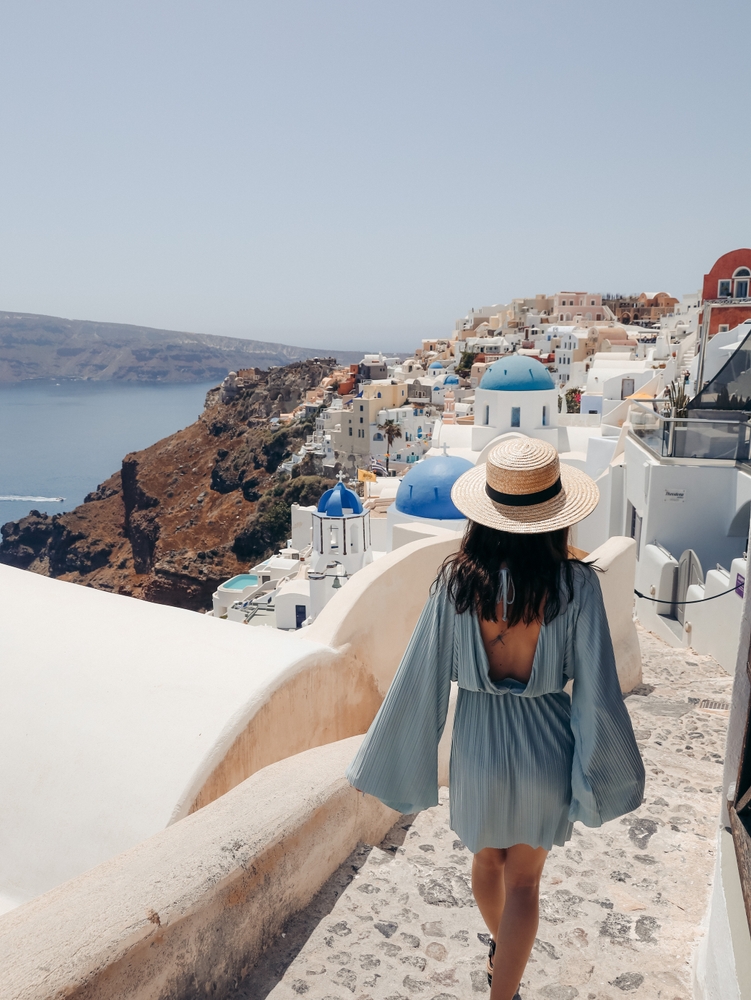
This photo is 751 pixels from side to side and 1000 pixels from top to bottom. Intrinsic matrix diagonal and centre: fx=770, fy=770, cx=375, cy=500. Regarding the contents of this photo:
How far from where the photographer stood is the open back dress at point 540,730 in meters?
1.84

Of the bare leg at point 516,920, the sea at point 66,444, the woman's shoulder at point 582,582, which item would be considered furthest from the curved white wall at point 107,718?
the sea at point 66,444

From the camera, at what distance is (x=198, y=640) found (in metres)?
3.76

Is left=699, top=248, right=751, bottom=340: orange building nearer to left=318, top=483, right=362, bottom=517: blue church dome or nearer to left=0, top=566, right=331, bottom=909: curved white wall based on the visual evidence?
left=318, top=483, right=362, bottom=517: blue church dome

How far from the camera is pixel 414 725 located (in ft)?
6.42

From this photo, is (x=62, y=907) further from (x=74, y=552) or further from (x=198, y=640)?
(x=74, y=552)

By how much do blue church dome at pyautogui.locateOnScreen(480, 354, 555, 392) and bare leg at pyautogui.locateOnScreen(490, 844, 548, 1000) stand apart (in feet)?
66.4

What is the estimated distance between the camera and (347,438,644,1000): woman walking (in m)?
1.83

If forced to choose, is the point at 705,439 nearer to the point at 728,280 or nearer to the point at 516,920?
the point at 516,920

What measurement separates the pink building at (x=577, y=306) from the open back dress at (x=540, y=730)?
256 feet

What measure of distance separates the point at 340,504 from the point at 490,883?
55.7ft

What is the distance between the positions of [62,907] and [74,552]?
74.2m

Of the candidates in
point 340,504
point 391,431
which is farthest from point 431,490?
point 391,431

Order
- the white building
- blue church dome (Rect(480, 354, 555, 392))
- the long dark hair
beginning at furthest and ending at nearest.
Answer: the white building < blue church dome (Rect(480, 354, 555, 392)) < the long dark hair

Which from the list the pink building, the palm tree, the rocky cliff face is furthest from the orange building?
the pink building
